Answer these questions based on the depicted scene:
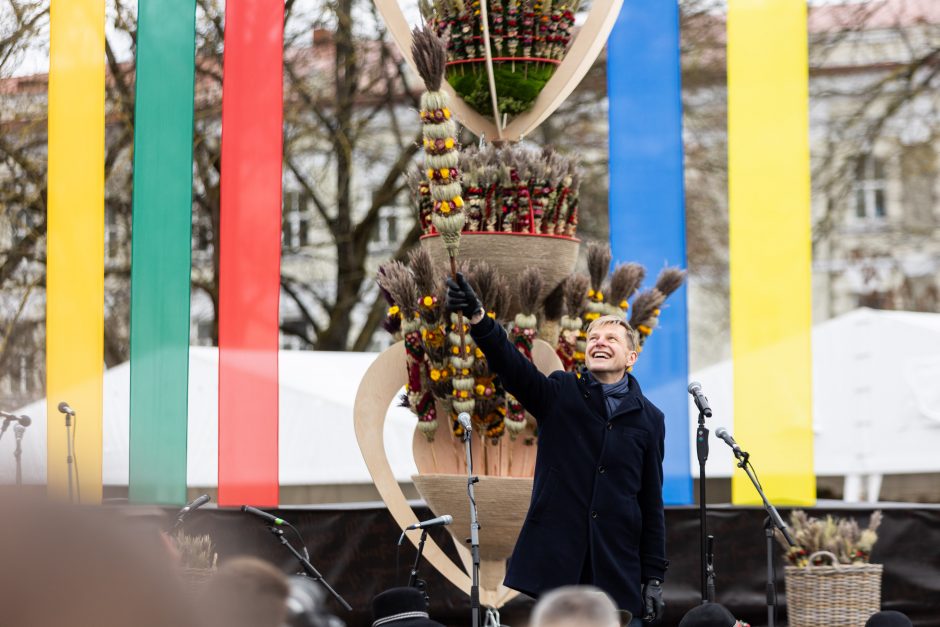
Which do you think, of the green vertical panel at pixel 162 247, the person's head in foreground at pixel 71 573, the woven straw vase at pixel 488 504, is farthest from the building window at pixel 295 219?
the person's head in foreground at pixel 71 573

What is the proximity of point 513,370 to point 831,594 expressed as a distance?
3515 millimetres

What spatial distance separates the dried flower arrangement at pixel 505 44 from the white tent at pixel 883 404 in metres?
5.08

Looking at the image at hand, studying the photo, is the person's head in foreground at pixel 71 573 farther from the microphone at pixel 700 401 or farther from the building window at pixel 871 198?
the building window at pixel 871 198

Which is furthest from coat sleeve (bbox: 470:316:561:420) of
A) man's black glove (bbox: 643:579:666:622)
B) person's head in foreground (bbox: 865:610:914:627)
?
person's head in foreground (bbox: 865:610:914:627)

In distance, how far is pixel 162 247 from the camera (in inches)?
291

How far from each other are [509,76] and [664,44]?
7.26 ft

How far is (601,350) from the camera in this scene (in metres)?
4.29

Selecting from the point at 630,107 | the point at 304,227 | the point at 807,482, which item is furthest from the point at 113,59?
the point at 807,482

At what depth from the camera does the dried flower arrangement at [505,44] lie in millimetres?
5809

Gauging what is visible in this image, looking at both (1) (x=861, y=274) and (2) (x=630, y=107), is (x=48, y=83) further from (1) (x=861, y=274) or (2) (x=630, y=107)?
(1) (x=861, y=274)

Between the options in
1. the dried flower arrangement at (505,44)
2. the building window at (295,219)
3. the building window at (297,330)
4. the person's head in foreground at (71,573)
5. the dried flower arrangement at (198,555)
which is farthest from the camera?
the building window at (295,219)

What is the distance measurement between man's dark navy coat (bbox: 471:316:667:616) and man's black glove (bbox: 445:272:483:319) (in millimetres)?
59

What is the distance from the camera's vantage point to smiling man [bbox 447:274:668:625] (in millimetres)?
4258

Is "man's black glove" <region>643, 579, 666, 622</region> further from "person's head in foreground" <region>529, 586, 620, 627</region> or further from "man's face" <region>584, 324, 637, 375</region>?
"person's head in foreground" <region>529, 586, 620, 627</region>
